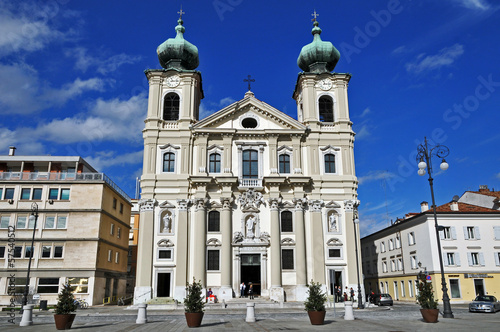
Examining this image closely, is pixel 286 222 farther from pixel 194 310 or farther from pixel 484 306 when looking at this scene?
pixel 194 310

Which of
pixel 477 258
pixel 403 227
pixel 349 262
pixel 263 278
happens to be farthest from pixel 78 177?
pixel 477 258

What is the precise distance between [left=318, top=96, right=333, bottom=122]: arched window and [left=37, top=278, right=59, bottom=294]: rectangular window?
28.3m

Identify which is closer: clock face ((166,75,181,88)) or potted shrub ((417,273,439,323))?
potted shrub ((417,273,439,323))

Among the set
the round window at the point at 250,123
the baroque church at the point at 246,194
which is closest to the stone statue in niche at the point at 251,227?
the baroque church at the point at 246,194

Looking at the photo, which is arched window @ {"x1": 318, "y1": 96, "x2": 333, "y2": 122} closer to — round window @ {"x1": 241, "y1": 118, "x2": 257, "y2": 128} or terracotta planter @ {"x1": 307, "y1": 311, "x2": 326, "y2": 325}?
round window @ {"x1": 241, "y1": 118, "x2": 257, "y2": 128}

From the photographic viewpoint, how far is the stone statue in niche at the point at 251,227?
37.8m

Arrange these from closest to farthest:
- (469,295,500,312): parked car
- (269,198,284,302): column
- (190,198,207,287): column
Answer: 1. (469,295,500,312): parked car
2. (269,198,284,302): column
3. (190,198,207,287): column

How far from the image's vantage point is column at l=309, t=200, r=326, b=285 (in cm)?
3691

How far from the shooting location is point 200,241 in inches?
1446

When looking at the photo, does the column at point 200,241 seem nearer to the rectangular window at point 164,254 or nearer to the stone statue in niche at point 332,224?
the rectangular window at point 164,254

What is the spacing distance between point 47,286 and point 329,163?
26955 mm

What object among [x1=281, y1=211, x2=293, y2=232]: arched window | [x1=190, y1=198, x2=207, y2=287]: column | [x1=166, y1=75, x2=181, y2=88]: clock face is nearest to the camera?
[x1=190, y1=198, x2=207, y2=287]: column

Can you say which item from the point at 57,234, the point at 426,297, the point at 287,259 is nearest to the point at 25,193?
the point at 57,234

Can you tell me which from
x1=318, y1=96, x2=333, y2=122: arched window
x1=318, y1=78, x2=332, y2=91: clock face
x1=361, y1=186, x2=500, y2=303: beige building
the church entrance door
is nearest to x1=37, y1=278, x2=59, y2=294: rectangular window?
the church entrance door
